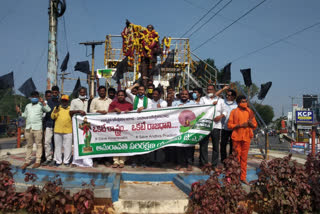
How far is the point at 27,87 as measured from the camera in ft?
22.6

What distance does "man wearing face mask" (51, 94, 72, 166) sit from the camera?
5996 mm

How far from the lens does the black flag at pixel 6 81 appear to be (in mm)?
7152

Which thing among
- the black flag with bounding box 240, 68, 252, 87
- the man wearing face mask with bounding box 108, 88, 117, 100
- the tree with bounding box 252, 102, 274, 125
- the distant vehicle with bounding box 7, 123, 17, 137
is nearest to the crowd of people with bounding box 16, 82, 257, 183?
the man wearing face mask with bounding box 108, 88, 117, 100

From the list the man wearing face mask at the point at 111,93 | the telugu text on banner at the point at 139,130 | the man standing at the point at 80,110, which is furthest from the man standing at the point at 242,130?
the man standing at the point at 80,110

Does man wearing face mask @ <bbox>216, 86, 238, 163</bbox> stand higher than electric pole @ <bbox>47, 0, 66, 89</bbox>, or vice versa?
electric pole @ <bbox>47, 0, 66, 89</bbox>

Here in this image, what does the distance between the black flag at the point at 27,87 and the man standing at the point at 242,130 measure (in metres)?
5.39

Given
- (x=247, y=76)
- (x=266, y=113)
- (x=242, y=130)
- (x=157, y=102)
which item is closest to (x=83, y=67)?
(x=157, y=102)

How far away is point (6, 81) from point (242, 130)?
661cm

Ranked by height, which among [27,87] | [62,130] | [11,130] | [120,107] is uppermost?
[27,87]

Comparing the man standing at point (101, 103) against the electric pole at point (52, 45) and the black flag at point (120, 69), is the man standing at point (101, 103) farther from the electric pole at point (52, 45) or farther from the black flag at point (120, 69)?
the electric pole at point (52, 45)

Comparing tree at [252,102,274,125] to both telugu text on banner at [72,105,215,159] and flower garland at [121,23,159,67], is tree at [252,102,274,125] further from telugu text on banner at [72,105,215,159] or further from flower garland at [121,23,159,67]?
telugu text on banner at [72,105,215,159]

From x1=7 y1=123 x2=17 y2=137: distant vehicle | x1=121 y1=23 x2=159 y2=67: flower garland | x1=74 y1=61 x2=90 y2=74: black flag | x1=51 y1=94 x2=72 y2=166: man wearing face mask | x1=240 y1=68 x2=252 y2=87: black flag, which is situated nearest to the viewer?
x1=51 y1=94 x2=72 y2=166: man wearing face mask

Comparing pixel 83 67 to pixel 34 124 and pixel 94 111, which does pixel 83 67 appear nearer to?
pixel 94 111

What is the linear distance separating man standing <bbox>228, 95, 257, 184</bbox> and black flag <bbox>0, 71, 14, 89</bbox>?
6278 millimetres
